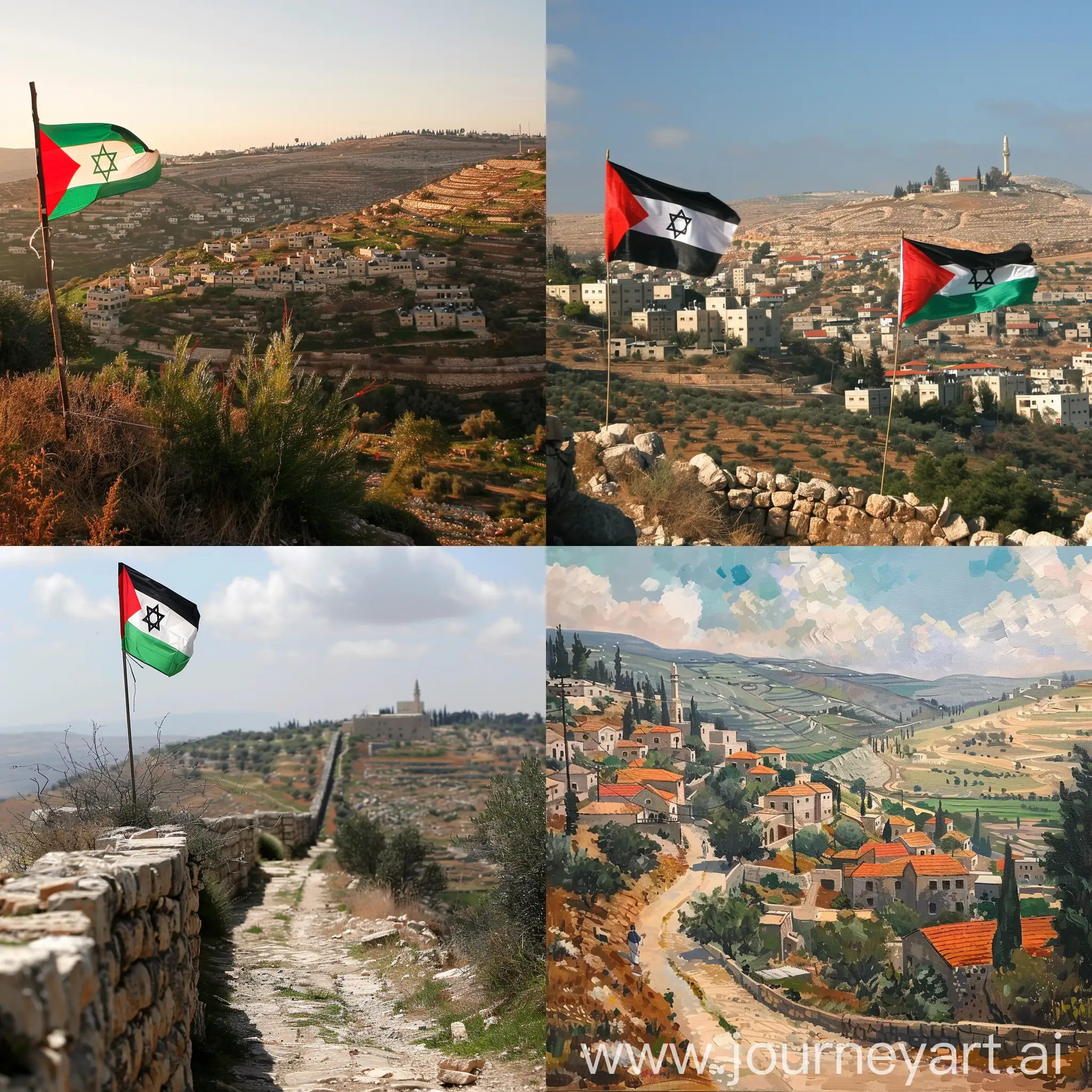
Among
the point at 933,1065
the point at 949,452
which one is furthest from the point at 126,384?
the point at 933,1065

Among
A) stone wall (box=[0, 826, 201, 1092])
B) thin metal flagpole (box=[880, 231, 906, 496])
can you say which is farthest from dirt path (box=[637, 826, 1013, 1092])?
thin metal flagpole (box=[880, 231, 906, 496])

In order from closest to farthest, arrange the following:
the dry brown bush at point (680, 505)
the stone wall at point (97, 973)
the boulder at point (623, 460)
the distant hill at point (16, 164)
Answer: the stone wall at point (97, 973)
the dry brown bush at point (680, 505)
the boulder at point (623, 460)
the distant hill at point (16, 164)

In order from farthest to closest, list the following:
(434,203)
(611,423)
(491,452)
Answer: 1. (434,203)
2. (491,452)
3. (611,423)

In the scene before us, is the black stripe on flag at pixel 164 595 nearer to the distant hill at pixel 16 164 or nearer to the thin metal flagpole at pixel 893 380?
the thin metal flagpole at pixel 893 380

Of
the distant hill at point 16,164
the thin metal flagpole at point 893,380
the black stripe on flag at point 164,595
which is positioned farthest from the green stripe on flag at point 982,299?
the distant hill at point 16,164

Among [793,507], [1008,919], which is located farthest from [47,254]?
[1008,919]

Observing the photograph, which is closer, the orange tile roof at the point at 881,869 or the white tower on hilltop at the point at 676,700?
the orange tile roof at the point at 881,869

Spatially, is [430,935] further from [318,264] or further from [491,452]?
[318,264]
